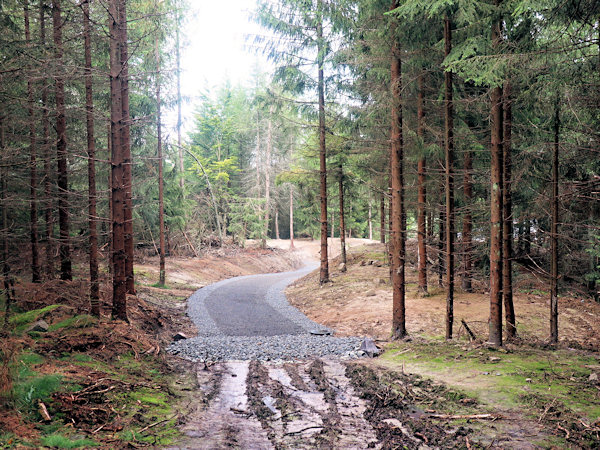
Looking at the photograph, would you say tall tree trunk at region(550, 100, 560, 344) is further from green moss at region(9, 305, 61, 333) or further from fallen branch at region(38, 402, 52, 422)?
green moss at region(9, 305, 61, 333)

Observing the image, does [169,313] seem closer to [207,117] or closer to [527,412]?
[527,412]

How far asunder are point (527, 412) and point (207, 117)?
40.2m

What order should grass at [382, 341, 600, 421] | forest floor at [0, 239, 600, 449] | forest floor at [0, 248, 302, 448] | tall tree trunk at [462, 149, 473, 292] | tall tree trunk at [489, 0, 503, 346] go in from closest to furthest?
forest floor at [0, 248, 302, 448]
forest floor at [0, 239, 600, 449]
grass at [382, 341, 600, 421]
tall tree trunk at [489, 0, 503, 346]
tall tree trunk at [462, 149, 473, 292]

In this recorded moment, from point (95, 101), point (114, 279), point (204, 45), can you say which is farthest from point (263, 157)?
point (114, 279)

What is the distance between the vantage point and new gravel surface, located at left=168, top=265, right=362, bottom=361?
9.27 meters

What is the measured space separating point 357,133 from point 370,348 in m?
10.2

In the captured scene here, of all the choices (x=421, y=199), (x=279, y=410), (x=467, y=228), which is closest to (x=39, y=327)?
(x=279, y=410)

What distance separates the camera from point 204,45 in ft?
67.3

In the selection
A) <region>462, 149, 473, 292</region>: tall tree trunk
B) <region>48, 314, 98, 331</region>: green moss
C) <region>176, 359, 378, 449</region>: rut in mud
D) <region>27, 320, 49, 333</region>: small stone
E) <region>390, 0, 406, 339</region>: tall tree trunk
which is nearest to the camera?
<region>176, 359, 378, 449</region>: rut in mud

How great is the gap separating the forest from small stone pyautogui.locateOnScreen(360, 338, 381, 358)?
3.48 ft

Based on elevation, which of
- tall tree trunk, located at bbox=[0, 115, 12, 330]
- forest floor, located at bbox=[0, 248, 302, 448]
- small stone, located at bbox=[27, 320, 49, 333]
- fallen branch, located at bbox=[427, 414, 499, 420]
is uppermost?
tall tree trunk, located at bbox=[0, 115, 12, 330]

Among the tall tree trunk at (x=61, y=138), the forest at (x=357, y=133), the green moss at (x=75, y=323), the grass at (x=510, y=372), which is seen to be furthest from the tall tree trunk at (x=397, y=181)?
the tall tree trunk at (x=61, y=138)

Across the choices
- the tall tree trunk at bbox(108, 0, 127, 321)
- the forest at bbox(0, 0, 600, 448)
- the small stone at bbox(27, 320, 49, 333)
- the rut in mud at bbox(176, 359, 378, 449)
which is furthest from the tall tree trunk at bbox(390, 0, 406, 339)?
the small stone at bbox(27, 320, 49, 333)

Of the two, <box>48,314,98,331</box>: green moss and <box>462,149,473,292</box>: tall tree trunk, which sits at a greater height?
<box>462,149,473,292</box>: tall tree trunk
